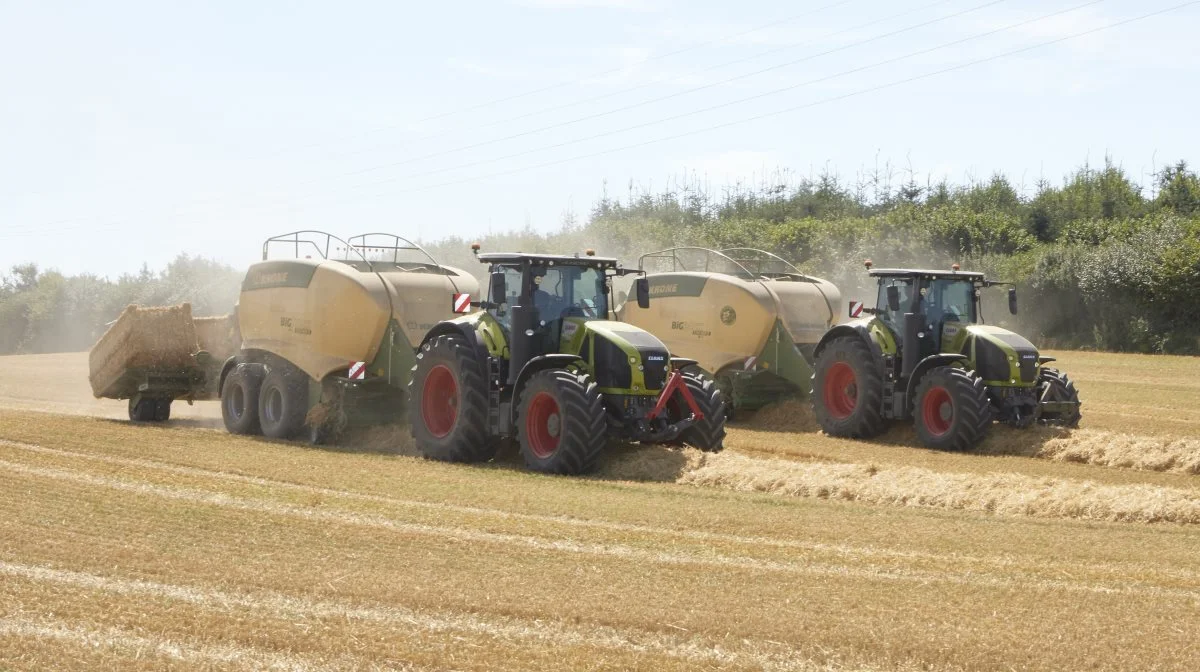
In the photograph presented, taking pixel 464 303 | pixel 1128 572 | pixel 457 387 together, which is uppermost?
pixel 464 303

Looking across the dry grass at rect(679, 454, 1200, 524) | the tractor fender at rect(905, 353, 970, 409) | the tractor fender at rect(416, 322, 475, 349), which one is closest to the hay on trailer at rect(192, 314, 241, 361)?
the tractor fender at rect(416, 322, 475, 349)

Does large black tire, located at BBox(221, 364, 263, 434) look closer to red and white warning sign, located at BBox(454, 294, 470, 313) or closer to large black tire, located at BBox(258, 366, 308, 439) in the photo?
A: large black tire, located at BBox(258, 366, 308, 439)

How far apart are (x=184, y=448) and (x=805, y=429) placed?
31.3 feet

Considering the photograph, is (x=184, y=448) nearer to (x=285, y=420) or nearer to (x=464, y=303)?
(x=285, y=420)

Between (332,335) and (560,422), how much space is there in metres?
5.04

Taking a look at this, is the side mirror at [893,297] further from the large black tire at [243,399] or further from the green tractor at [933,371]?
the large black tire at [243,399]

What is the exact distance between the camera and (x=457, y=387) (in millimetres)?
15727

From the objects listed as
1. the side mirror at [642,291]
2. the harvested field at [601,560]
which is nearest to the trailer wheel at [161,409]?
the harvested field at [601,560]

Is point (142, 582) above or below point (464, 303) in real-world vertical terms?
below

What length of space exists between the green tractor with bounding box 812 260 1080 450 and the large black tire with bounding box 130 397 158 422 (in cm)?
1054

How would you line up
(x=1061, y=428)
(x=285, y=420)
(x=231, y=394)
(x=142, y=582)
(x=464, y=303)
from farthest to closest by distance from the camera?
(x=231, y=394), (x=285, y=420), (x=1061, y=428), (x=464, y=303), (x=142, y=582)

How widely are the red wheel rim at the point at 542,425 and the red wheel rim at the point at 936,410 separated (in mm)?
5822

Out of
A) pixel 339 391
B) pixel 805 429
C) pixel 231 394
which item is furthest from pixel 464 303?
pixel 805 429

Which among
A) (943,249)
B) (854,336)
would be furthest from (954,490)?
(943,249)
